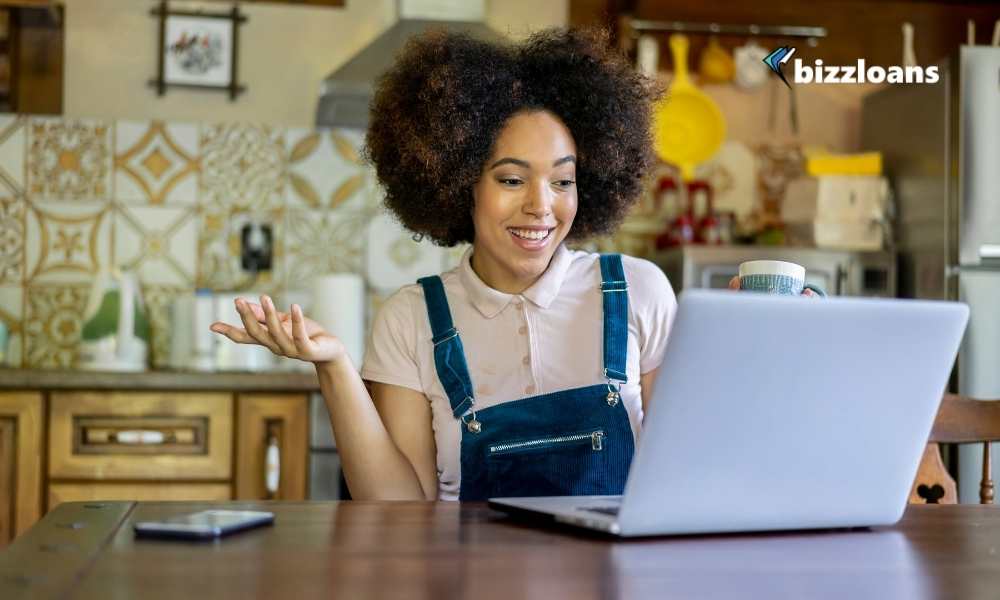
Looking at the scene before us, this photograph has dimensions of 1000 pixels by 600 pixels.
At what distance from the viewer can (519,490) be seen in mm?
1514

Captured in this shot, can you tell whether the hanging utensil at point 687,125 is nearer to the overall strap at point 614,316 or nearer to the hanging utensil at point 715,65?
the hanging utensil at point 715,65

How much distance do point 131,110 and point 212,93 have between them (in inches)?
9.5

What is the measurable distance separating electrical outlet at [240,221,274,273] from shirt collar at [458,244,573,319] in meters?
1.99

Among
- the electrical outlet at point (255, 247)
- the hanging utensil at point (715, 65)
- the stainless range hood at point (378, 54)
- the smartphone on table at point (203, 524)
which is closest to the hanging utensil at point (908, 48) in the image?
the hanging utensil at point (715, 65)

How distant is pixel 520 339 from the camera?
5.57ft

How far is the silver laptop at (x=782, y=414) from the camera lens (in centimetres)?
90

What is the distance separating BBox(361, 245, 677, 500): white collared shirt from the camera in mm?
1650

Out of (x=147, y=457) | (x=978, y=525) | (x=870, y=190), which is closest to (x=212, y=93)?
(x=147, y=457)

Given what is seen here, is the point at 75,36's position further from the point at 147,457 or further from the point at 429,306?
the point at 429,306

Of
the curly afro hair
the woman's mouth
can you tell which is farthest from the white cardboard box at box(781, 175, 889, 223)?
the woman's mouth

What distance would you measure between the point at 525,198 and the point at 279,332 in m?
0.48

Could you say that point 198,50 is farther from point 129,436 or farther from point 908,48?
point 908,48

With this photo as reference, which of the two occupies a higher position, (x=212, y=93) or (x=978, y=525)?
(x=212, y=93)

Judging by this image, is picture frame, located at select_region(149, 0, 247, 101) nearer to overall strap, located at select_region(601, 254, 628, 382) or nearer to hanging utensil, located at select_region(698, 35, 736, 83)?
hanging utensil, located at select_region(698, 35, 736, 83)
